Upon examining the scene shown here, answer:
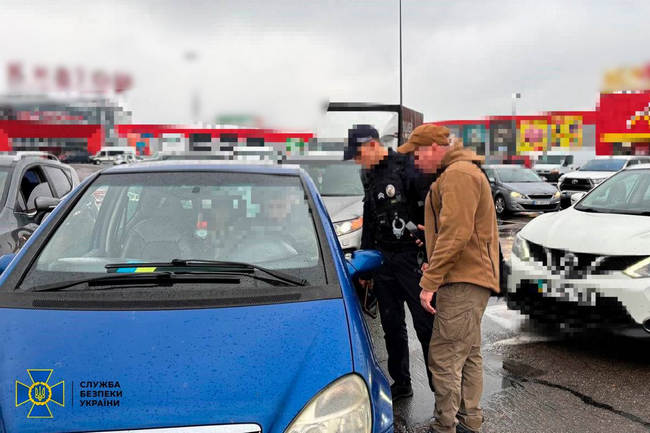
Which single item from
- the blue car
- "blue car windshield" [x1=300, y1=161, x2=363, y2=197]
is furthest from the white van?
the blue car

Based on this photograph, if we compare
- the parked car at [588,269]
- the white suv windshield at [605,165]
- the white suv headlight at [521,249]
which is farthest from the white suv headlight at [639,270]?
the white suv windshield at [605,165]

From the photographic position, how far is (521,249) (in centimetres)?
520

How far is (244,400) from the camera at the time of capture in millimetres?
1888

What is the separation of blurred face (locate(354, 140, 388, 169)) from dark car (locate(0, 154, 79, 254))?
121 inches

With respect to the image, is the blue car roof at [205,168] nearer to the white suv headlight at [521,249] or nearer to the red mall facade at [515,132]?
the white suv headlight at [521,249]

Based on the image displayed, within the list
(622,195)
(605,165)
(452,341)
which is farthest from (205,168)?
(605,165)

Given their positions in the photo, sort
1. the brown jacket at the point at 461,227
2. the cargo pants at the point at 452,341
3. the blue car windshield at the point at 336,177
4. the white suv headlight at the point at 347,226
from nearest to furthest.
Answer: the brown jacket at the point at 461,227, the cargo pants at the point at 452,341, the white suv headlight at the point at 347,226, the blue car windshield at the point at 336,177

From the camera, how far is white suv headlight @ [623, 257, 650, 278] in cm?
425

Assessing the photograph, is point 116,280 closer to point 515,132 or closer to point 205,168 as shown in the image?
point 205,168

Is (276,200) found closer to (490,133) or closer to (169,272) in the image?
(169,272)

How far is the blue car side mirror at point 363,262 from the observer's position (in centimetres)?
299

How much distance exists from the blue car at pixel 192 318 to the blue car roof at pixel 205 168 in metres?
0.04

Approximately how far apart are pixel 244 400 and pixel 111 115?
1388 inches

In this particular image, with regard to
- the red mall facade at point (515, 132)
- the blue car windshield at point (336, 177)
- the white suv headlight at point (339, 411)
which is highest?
the red mall facade at point (515, 132)
